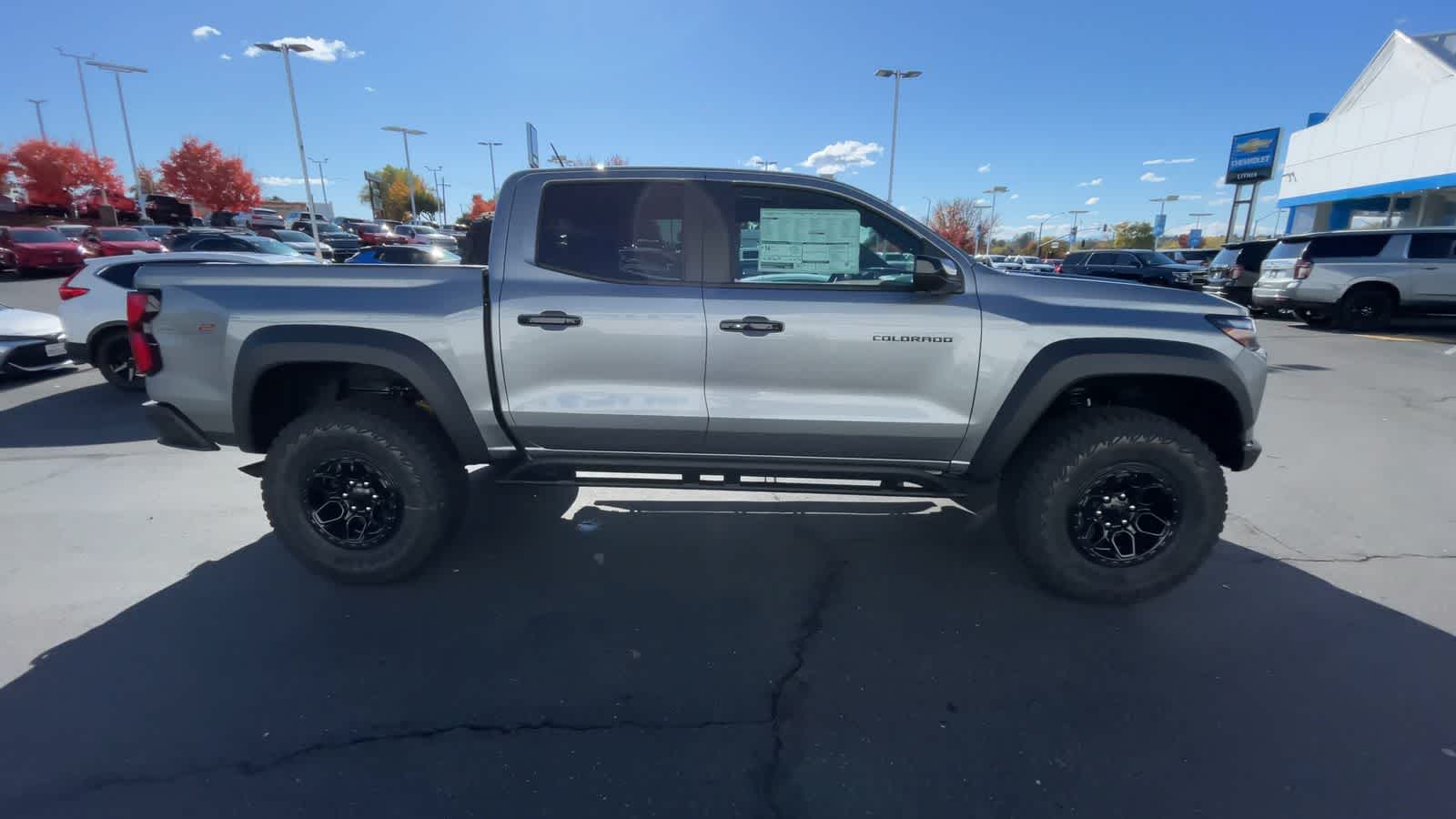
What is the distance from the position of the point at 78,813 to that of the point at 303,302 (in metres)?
2.01

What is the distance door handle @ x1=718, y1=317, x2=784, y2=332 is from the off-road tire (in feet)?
24.4

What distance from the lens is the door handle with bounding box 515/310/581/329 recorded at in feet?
9.91

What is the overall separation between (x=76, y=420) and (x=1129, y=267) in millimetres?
22376

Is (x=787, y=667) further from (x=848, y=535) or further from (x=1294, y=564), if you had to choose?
(x=1294, y=564)

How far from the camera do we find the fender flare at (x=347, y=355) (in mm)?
3025

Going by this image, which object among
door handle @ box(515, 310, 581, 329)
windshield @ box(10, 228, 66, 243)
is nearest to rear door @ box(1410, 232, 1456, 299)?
door handle @ box(515, 310, 581, 329)

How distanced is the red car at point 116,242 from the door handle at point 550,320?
25154 millimetres

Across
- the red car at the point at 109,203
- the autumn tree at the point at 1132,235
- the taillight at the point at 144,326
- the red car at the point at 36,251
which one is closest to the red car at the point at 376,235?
the red car at the point at 36,251

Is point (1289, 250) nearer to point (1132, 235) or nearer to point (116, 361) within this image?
point (116, 361)

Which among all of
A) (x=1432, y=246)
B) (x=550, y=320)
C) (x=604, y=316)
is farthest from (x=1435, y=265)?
(x=550, y=320)

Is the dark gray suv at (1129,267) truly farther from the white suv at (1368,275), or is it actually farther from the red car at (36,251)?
the red car at (36,251)

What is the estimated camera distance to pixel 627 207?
10.6ft

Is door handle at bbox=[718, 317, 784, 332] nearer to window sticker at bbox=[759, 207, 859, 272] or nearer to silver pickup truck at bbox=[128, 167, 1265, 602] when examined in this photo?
silver pickup truck at bbox=[128, 167, 1265, 602]

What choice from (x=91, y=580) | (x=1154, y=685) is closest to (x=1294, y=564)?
(x=1154, y=685)
